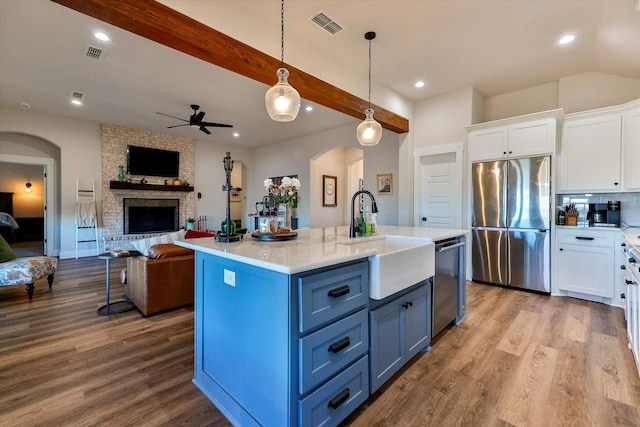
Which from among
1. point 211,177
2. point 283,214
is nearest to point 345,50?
point 283,214

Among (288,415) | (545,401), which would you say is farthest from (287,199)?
(545,401)

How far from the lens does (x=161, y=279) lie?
9.95ft

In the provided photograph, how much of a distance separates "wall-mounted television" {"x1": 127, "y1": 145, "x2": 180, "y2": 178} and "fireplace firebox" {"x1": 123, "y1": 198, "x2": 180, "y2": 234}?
0.71 meters

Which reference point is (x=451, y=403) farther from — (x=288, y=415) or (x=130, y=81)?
(x=130, y=81)

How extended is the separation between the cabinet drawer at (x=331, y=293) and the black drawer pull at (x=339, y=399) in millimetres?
413

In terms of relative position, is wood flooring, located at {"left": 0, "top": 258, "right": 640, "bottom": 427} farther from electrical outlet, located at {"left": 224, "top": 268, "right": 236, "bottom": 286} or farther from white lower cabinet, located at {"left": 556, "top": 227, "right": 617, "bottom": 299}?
electrical outlet, located at {"left": 224, "top": 268, "right": 236, "bottom": 286}

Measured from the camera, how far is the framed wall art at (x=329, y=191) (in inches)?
302

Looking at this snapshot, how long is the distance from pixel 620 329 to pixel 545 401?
1759 millimetres

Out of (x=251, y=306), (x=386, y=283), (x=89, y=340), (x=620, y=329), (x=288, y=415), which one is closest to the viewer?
(x=288, y=415)

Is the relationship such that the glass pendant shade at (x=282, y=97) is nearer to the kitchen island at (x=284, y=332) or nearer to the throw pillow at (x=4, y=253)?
the kitchen island at (x=284, y=332)

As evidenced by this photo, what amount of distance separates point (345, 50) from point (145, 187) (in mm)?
5881

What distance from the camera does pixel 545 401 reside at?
1724 mm

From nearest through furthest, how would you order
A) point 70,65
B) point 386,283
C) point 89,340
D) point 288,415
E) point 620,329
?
point 288,415 → point 386,283 → point 89,340 → point 620,329 → point 70,65

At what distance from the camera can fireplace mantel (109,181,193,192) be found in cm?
654
